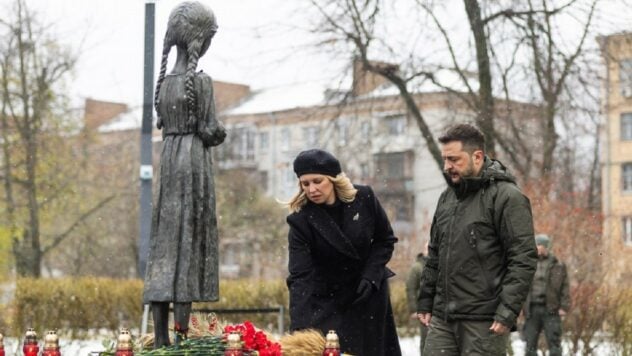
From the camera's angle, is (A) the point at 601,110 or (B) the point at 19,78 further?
(B) the point at 19,78

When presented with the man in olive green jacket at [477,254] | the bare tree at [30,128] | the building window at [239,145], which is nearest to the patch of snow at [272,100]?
the building window at [239,145]

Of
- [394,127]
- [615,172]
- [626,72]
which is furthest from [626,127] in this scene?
[626,72]

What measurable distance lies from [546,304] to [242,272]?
37486mm

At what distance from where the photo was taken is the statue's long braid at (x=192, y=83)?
29.5 ft

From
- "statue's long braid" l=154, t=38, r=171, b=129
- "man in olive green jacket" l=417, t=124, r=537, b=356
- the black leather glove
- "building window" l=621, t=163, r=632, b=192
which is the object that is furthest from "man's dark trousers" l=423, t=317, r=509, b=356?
"building window" l=621, t=163, r=632, b=192

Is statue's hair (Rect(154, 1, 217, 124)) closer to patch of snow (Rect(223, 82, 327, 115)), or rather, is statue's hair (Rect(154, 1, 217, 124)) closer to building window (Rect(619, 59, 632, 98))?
building window (Rect(619, 59, 632, 98))

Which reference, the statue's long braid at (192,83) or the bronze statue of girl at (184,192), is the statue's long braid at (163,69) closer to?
the bronze statue of girl at (184,192)

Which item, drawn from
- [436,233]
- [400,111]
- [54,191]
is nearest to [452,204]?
[436,233]

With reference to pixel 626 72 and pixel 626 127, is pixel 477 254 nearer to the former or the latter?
pixel 626 72

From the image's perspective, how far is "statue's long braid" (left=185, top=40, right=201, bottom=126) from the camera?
8.98 metres

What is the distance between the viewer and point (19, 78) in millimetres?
31000

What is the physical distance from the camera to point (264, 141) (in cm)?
7588

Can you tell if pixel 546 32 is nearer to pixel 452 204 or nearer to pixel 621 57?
pixel 621 57

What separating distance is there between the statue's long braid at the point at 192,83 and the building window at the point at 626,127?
60910 millimetres
